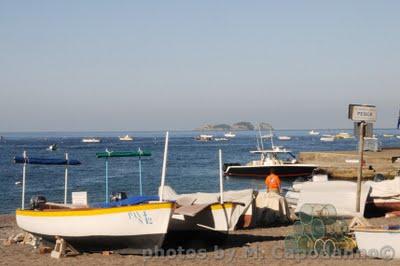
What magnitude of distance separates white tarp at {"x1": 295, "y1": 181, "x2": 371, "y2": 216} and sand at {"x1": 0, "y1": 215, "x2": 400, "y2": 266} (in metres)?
3.01

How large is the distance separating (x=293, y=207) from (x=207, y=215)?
32.7 feet

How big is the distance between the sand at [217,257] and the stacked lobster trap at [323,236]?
20.5 inches

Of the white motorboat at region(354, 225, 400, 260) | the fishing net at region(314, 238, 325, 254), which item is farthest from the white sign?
the white motorboat at region(354, 225, 400, 260)

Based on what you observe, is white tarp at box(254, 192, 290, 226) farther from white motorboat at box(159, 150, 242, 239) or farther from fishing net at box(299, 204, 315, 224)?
white motorboat at box(159, 150, 242, 239)

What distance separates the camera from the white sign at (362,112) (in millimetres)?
18188

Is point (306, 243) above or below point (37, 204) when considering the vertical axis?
A: below

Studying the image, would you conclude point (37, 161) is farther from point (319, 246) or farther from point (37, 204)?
point (319, 246)

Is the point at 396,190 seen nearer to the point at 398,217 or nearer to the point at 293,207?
the point at 398,217

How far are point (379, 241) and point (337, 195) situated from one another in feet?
23.6

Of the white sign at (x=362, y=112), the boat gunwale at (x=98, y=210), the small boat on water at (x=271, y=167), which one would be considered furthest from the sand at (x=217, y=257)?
the small boat on water at (x=271, y=167)

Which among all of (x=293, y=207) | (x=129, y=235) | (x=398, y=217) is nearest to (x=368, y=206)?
(x=398, y=217)

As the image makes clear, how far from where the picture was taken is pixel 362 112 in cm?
1828

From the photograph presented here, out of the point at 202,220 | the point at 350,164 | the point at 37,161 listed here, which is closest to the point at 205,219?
the point at 202,220

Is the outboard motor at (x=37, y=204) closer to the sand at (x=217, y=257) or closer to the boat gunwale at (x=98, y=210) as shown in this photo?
the boat gunwale at (x=98, y=210)
